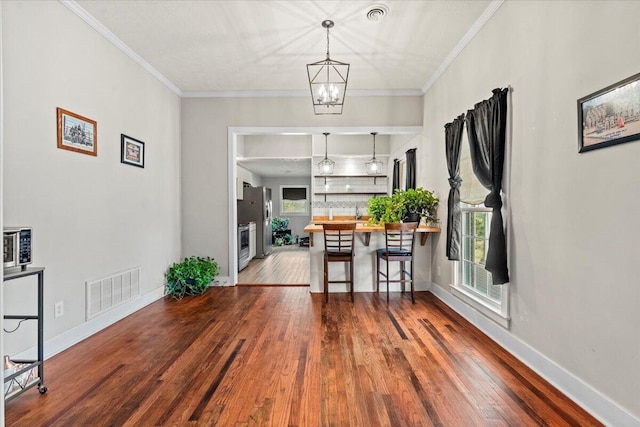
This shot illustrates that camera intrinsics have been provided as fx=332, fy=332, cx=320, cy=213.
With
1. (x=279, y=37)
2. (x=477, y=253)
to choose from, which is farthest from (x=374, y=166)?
(x=279, y=37)

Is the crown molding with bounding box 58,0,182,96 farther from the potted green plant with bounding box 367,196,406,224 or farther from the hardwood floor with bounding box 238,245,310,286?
the potted green plant with bounding box 367,196,406,224

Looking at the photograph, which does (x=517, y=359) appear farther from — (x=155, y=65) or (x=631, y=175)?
(x=155, y=65)

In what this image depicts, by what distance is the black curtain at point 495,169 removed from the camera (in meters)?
2.70

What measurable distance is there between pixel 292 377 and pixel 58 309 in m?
2.05

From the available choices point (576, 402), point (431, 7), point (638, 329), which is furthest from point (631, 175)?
point (431, 7)

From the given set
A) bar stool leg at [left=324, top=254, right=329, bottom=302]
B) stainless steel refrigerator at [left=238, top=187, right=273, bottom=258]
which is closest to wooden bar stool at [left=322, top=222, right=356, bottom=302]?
bar stool leg at [left=324, top=254, right=329, bottom=302]

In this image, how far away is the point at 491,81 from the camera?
118 inches

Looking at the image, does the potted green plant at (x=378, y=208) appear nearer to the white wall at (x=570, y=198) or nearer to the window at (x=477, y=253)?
the window at (x=477, y=253)

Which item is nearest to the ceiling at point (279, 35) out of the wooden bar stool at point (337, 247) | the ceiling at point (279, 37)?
the ceiling at point (279, 37)

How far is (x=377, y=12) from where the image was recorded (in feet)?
9.76

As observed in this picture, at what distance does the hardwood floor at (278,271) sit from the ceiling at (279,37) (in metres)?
2.98

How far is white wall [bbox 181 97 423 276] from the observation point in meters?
5.00

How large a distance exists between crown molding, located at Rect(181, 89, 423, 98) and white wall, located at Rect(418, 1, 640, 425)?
6.54 feet

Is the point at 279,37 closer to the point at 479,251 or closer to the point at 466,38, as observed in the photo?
the point at 466,38
